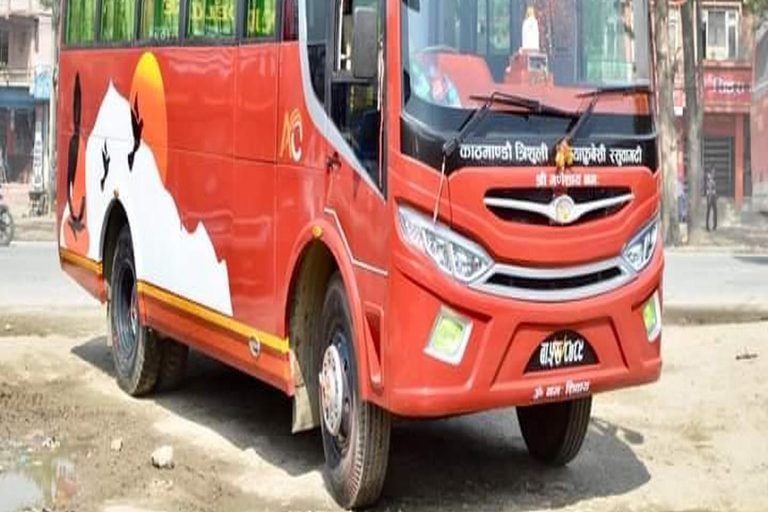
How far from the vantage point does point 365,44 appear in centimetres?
593

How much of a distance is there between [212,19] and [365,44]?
2.38 m

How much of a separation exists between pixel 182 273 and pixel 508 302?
3.29m

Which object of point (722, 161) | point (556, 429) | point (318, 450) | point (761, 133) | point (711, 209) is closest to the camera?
point (556, 429)

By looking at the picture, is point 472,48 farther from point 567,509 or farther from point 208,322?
point 208,322

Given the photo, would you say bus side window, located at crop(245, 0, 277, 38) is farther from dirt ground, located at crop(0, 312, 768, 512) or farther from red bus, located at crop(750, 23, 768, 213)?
red bus, located at crop(750, 23, 768, 213)

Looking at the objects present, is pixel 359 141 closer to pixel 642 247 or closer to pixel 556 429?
pixel 642 247

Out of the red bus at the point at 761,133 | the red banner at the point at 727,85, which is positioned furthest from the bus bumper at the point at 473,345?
the red banner at the point at 727,85

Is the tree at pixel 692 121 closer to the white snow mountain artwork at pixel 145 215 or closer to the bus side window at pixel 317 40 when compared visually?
the white snow mountain artwork at pixel 145 215

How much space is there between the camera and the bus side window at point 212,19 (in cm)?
776

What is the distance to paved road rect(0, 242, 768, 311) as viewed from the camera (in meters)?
→ 15.1

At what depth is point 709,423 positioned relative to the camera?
335 inches

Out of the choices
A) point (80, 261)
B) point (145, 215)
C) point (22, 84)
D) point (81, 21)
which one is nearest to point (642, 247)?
point (145, 215)

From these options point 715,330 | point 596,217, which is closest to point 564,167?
point 596,217

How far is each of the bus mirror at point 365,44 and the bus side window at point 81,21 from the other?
5101 millimetres
